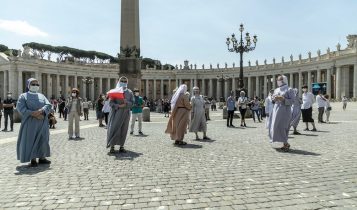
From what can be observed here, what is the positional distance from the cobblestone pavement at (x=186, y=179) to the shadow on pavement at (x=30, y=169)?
0.02 m


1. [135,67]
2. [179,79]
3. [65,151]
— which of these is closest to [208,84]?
[179,79]

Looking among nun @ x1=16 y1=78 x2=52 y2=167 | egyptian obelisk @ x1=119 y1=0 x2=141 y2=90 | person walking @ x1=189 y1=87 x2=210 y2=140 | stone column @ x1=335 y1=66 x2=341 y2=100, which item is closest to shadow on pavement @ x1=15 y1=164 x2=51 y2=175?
nun @ x1=16 y1=78 x2=52 y2=167

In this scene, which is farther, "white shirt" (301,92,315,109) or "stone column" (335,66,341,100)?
"stone column" (335,66,341,100)

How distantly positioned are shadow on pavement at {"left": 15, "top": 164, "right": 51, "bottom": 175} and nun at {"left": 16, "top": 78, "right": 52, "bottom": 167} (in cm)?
15

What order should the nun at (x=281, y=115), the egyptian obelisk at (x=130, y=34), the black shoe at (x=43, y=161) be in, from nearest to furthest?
the black shoe at (x=43, y=161) → the nun at (x=281, y=115) → the egyptian obelisk at (x=130, y=34)

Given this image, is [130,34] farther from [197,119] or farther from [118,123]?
[118,123]

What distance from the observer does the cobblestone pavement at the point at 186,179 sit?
17.1ft

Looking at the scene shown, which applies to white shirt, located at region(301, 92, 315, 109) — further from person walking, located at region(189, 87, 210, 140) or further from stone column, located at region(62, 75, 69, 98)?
stone column, located at region(62, 75, 69, 98)

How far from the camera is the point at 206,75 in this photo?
101 metres

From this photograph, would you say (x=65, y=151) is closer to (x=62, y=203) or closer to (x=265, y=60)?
(x=62, y=203)

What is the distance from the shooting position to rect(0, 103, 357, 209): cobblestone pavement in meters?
5.22

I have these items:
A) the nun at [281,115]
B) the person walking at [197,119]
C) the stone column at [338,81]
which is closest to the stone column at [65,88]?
the stone column at [338,81]

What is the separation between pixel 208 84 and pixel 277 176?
99.9 metres

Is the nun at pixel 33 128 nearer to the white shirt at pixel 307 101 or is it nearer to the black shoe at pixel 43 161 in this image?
the black shoe at pixel 43 161
